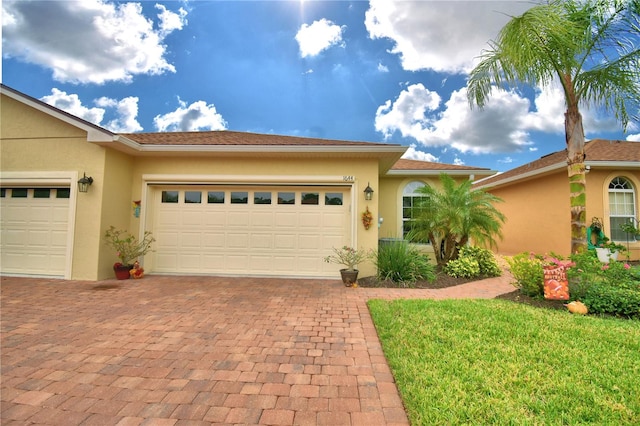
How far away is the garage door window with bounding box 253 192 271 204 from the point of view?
24.2 feet

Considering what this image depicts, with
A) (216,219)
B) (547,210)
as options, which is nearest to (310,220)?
(216,219)

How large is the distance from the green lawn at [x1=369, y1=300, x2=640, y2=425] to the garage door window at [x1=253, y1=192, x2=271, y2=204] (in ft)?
13.9

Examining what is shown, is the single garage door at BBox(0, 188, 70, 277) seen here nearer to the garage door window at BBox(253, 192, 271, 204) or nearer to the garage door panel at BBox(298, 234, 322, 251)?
the garage door window at BBox(253, 192, 271, 204)

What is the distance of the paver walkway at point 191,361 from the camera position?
6.81ft

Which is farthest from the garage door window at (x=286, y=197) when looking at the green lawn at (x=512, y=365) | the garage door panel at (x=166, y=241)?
the green lawn at (x=512, y=365)

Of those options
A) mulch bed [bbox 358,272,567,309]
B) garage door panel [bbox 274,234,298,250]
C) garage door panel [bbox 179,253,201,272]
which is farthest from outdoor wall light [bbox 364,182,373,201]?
garage door panel [bbox 179,253,201,272]

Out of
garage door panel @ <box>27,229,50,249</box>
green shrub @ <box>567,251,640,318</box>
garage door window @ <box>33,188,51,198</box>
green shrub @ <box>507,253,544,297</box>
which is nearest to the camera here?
green shrub @ <box>567,251,640,318</box>

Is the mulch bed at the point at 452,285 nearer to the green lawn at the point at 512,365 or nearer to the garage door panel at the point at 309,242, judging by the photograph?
the green lawn at the point at 512,365

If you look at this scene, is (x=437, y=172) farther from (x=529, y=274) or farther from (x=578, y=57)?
(x=529, y=274)

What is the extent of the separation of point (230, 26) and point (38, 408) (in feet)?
30.4

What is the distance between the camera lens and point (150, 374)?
2572 millimetres

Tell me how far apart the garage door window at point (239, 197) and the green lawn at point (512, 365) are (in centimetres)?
461

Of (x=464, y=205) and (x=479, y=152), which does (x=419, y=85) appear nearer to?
(x=479, y=152)

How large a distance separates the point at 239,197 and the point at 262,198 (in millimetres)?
629
